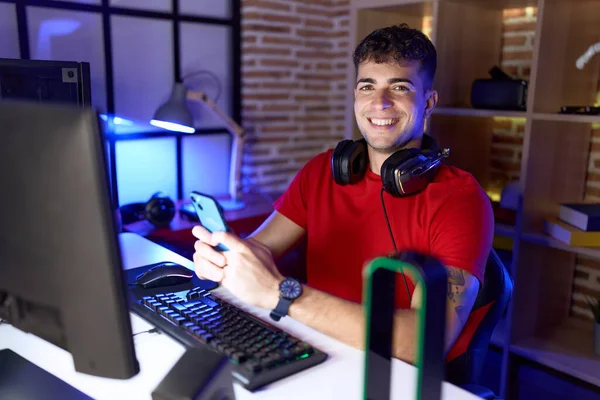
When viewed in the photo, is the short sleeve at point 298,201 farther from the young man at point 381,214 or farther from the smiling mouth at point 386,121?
the smiling mouth at point 386,121

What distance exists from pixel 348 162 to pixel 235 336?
2.45ft

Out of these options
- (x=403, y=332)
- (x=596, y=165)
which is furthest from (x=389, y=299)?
(x=596, y=165)

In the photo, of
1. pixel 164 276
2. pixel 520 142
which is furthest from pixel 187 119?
pixel 520 142

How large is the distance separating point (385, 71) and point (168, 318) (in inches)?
37.5

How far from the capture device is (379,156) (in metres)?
1.65

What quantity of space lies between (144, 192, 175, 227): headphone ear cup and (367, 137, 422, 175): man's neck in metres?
1.07

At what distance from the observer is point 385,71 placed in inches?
62.8

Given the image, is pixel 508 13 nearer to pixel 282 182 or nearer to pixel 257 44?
pixel 257 44

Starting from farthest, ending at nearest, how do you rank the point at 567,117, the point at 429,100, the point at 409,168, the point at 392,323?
the point at 567,117
the point at 429,100
the point at 409,168
the point at 392,323

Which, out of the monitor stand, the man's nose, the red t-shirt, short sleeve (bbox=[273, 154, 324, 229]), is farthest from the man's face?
the monitor stand

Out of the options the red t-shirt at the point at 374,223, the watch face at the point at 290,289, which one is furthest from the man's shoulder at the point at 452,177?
the watch face at the point at 290,289

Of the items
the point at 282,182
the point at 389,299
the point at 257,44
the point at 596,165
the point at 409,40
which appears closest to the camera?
the point at 389,299

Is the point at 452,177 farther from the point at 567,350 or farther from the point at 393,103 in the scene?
the point at 567,350

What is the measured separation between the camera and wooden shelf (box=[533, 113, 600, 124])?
196 centimetres
